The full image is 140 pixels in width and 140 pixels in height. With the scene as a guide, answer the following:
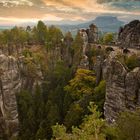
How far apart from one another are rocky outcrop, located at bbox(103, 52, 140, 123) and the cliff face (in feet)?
74.7

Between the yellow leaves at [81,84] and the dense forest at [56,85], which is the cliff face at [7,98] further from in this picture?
the yellow leaves at [81,84]

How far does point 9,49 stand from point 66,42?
15.5 meters

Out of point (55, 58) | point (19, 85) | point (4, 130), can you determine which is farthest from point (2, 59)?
point (55, 58)

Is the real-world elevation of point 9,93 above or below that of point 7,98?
above

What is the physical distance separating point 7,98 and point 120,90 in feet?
87.2

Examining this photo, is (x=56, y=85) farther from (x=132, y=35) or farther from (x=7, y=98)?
(x=132, y=35)

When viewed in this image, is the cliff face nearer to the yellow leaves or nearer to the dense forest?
the dense forest

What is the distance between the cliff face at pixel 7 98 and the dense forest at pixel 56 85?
140 cm

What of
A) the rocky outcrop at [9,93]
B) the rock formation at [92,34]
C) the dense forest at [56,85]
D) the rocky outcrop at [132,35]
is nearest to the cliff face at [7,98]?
the rocky outcrop at [9,93]

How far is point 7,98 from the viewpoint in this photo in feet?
235

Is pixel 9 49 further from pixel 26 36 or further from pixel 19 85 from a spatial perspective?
pixel 19 85

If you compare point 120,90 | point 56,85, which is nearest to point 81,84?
point 56,85

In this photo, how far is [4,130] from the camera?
70.7 metres

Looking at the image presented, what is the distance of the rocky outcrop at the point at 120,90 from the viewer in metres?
50.8
